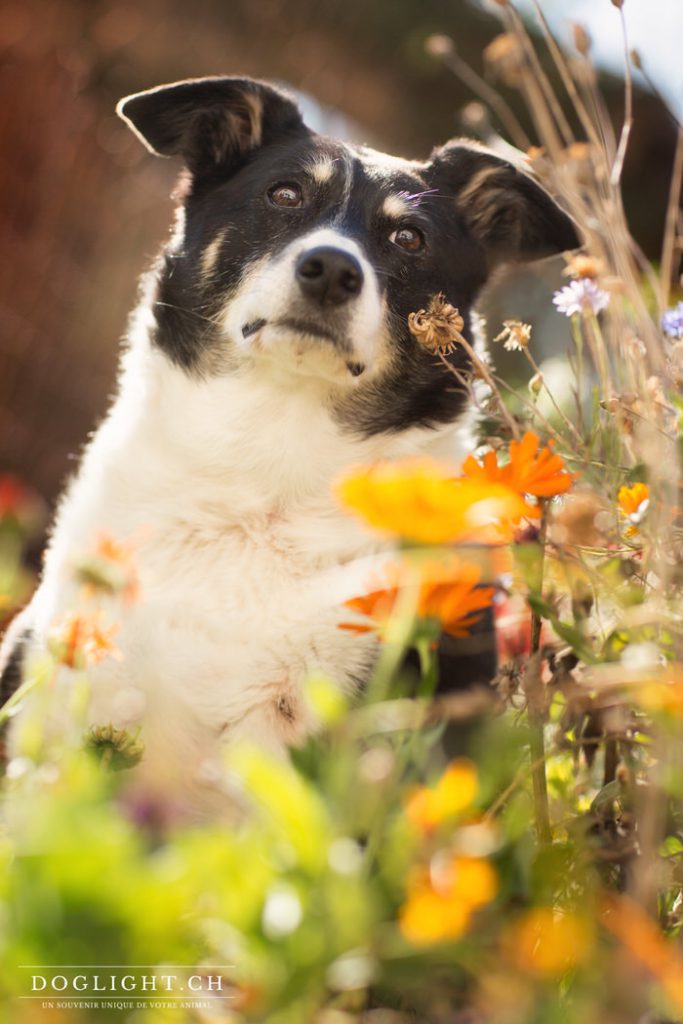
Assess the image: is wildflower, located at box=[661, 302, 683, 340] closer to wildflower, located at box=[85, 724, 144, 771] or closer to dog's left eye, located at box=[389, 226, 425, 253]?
dog's left eye, located at box=[389, 226, 425, 253]

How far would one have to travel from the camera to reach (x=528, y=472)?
62.2 inches

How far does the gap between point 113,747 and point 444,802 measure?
29.4 inches

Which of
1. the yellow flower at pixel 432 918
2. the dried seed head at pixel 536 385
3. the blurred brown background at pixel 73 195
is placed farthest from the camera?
the blurred brown background at pixel 73 195

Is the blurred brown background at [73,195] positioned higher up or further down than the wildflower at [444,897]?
further down

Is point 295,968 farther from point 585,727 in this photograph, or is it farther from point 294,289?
point 294,289

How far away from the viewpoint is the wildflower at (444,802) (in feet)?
3.12

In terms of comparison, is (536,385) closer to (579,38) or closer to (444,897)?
(579,38)

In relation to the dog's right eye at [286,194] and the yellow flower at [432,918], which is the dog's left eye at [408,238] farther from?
the yellow flower at [432,918]

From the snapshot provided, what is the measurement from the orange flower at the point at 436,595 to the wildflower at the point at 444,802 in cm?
21

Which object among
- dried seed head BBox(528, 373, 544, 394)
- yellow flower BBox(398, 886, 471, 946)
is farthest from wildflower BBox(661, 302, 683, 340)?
yellow flower BBox(398, 886, 471, 946)

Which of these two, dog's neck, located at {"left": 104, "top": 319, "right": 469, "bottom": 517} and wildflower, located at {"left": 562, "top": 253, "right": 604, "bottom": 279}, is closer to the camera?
wildflower, located at {"left": 562, "top": 253, "right": 604, "bottom": 279}

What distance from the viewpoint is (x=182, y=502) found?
104 inches

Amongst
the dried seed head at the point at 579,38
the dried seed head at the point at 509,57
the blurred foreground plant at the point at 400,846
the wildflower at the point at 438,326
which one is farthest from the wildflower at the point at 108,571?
the dried seed head at the point at 509,57

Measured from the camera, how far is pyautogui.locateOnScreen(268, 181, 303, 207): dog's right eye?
2.84 metres
